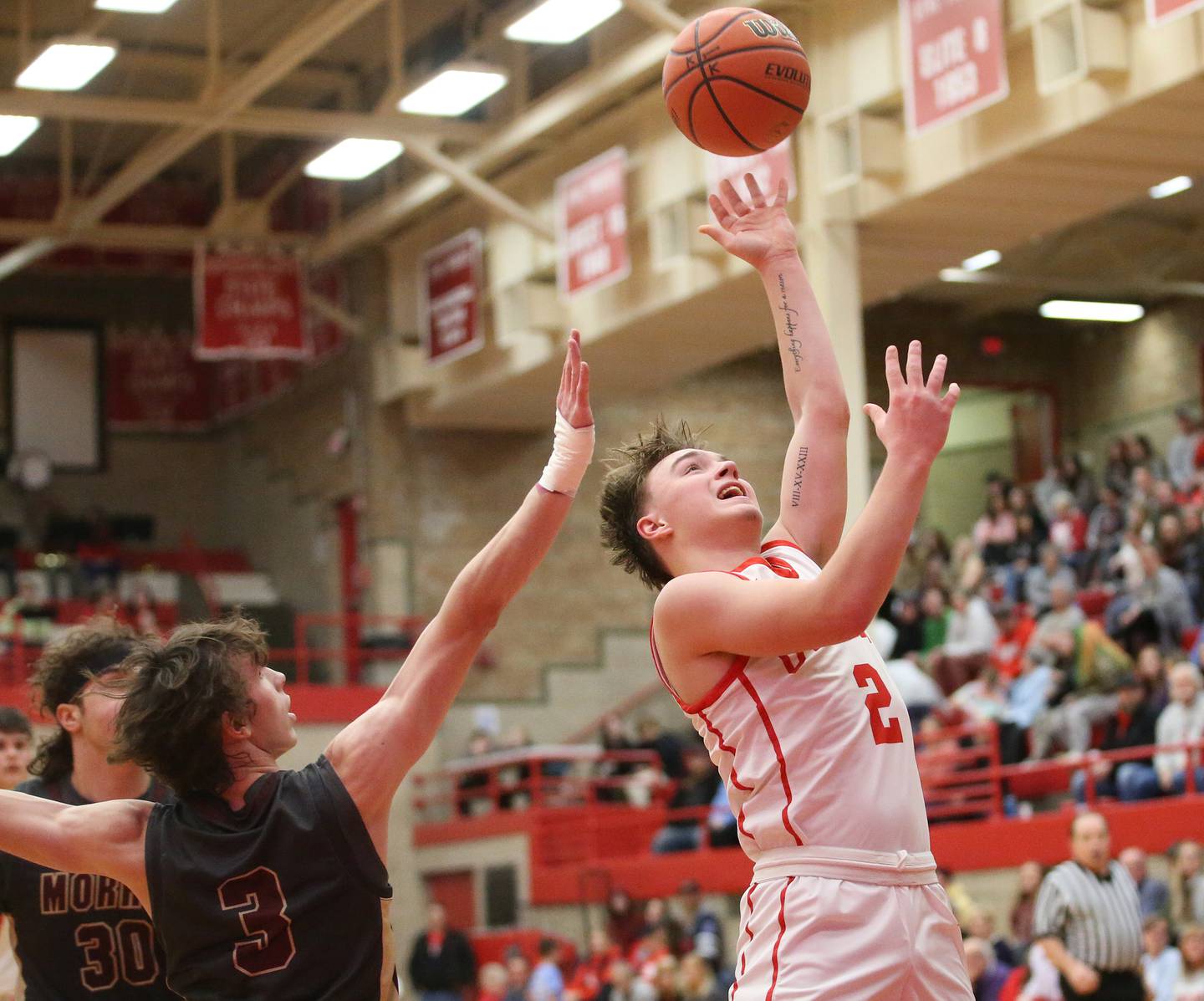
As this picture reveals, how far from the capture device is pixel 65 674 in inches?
185

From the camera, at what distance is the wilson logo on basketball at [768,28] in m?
6.15

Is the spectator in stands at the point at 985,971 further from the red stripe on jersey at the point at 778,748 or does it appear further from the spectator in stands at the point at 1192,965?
the red stripe on jersey at the point at 778,748

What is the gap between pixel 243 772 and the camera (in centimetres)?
358

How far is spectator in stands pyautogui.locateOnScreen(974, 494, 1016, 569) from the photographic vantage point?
2042 centimetres

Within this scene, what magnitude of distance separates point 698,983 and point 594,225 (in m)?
6.58

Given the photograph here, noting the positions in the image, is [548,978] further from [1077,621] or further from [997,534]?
[997,534]

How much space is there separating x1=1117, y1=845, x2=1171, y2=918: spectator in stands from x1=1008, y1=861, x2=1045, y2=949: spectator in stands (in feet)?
1.92

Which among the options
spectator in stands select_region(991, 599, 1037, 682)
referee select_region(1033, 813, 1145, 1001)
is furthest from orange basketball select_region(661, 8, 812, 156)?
spectator in stands select_region(991, 599, 1037, 682)

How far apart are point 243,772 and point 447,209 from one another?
696 inches

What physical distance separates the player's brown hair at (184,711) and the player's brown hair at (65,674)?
1135 mm

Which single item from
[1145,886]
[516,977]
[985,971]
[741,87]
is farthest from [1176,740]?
[741,87]

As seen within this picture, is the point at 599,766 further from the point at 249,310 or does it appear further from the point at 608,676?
the point at 249,310

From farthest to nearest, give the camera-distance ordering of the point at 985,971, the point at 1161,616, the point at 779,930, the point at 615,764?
the point at 615,764, the point at 1161,616, the point at 985,971, the point at 779,930

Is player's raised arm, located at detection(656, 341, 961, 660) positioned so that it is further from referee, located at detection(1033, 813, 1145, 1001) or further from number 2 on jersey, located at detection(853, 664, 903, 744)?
referee, located at detection(1033, 813, 1145, 1001)
